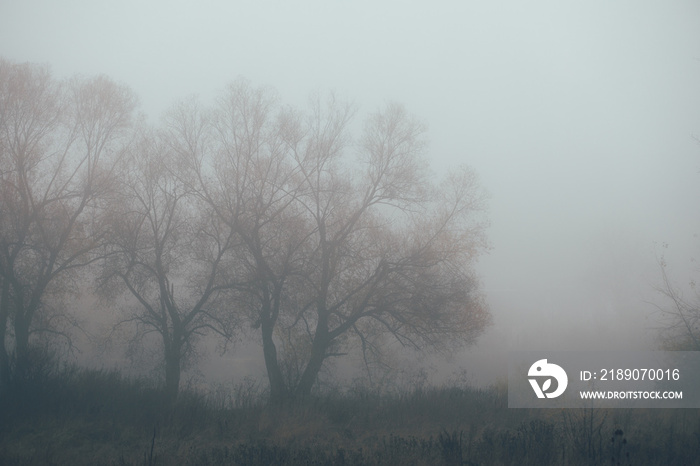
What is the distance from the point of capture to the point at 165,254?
709 inches

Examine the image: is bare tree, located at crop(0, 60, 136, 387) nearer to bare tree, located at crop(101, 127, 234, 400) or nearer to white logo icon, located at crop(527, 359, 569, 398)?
bare tree, located at crop(101, 127, 234, 400)

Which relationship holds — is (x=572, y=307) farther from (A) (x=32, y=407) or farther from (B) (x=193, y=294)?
(A) (x=32, y=407)

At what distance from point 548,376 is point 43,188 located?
1865cm

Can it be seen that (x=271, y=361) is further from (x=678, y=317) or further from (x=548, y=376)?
(x=678, y=317)

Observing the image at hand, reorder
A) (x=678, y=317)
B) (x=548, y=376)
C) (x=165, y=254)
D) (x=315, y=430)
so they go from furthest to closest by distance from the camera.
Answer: (x=165, y=254) → (x=678, y=317) → (x=548, y=376) → (x=315, y=430)

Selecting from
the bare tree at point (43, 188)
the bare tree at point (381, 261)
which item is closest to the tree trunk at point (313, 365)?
the bare tree at point (381, 261)

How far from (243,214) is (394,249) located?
19.6ft

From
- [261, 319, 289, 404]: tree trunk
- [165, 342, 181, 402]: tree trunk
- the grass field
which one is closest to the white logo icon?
the grass field

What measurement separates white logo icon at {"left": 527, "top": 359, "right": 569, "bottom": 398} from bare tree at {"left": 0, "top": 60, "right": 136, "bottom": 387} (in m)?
15.6

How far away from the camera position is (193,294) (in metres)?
18.0

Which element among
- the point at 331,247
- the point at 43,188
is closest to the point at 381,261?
the point at 331,247

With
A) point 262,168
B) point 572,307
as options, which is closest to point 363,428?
point 262,168

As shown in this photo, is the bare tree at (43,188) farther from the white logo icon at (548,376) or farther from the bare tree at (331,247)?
the white logo icon at (548,376)

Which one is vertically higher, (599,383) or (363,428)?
(599,383)
